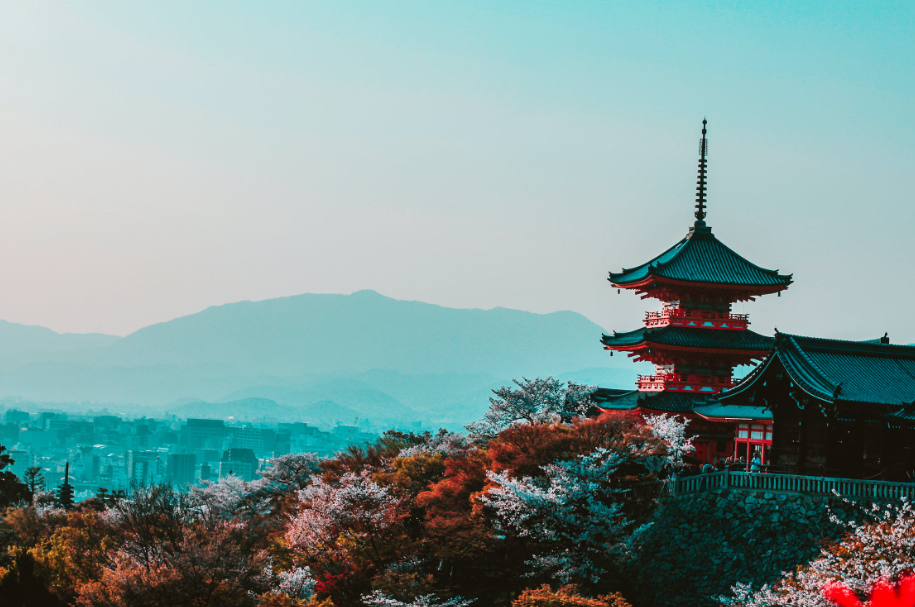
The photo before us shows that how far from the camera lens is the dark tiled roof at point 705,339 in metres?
47.6

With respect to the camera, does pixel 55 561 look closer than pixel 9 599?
No

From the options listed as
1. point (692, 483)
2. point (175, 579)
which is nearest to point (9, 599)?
point (175, 579)

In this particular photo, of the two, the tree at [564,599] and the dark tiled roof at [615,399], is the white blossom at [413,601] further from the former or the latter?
the dark tiled roof at [615,399]

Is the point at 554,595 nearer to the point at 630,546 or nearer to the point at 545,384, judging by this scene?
the point at 630,546

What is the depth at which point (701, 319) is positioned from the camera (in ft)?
162

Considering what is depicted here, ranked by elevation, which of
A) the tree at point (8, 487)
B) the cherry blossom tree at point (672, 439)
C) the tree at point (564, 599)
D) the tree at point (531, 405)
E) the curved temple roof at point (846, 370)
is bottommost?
the tree at point (8, 487)

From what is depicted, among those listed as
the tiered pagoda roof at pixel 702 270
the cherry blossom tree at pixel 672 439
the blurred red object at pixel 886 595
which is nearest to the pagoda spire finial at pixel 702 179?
the tiered pagoda roof at pixel 702 270

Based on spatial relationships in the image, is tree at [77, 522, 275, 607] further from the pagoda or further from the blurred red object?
the pagoda

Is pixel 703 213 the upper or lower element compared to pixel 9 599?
upper

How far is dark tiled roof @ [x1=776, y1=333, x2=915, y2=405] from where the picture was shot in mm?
32188

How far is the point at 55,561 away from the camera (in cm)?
4094

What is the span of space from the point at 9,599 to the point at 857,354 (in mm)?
30410

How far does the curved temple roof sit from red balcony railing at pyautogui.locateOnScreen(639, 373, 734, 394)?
12.7 m

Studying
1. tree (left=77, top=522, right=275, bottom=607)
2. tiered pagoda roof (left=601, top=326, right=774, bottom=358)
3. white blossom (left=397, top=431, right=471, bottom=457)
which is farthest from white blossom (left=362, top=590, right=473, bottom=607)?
tiered pagoda roof (left=601, top=326, right=774, bottom=358)
